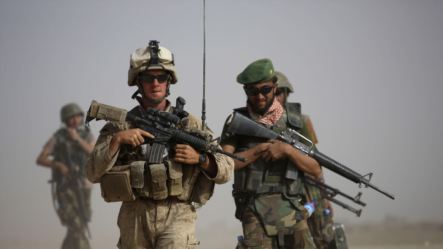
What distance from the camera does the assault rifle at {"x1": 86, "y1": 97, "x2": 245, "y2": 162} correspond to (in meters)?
5.31

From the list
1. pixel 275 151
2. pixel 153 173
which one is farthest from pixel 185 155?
pixel 275 151

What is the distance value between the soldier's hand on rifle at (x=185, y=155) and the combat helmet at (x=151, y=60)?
0.58 meters

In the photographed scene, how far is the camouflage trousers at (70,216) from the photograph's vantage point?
36.0 feet

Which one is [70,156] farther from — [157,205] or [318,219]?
[157,205]

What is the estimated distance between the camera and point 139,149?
5465 millimetres

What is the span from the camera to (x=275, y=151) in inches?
269

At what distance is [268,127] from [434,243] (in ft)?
29.8

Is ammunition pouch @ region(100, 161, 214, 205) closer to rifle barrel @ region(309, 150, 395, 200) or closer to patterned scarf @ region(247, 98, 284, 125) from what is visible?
patterned scarf @ region(247, 98, 284, 125)

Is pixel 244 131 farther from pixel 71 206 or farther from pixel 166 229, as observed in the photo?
pixel 71 206

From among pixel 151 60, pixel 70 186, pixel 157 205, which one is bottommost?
pixel 157 205

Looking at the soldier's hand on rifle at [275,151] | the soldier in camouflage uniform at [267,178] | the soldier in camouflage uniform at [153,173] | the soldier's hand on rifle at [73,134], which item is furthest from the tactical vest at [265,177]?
the soldier's hand on rifle at [73,134]

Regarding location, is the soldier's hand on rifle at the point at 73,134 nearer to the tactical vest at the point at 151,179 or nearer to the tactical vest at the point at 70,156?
the tactical vest at the point at 70,156

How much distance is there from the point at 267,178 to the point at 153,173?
1871mm

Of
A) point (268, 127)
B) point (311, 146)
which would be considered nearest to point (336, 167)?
point (311, 146)
